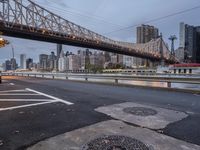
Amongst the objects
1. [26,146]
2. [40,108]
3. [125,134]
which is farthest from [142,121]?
[40,108]

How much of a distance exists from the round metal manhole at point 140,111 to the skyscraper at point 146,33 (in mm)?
86419

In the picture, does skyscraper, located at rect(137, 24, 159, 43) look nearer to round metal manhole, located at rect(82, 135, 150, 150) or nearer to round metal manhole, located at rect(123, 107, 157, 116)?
round metal manhole, located at rect(123, 107, 157, 116)

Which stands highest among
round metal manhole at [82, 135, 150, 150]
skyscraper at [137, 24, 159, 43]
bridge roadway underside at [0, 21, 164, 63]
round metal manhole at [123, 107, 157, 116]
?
skyscraper at [137, 24, 159, 43]

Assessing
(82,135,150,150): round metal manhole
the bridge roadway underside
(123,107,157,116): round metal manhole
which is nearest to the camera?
(82,135,150,150): round metal manhole

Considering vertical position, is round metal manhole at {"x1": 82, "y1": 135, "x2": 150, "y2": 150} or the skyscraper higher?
the skyscraper

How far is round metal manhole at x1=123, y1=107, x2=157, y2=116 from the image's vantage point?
6523 millimetres

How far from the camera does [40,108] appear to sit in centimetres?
739

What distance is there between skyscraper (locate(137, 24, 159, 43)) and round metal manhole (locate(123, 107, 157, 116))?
86.4 meters

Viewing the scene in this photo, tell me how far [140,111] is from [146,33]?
9673cm

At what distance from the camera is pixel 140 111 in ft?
22.3

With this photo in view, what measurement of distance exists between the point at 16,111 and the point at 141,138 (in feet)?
13.6

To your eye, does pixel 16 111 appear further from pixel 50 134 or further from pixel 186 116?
pixel 186 116

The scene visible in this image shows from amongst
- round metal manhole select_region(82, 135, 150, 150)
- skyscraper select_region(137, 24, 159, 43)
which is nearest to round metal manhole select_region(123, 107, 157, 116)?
round metal manhole select_region(82, 135, 150, 150)

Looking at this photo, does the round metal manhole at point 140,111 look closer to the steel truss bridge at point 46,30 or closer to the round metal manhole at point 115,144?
the round metal manhole at point 115,144
